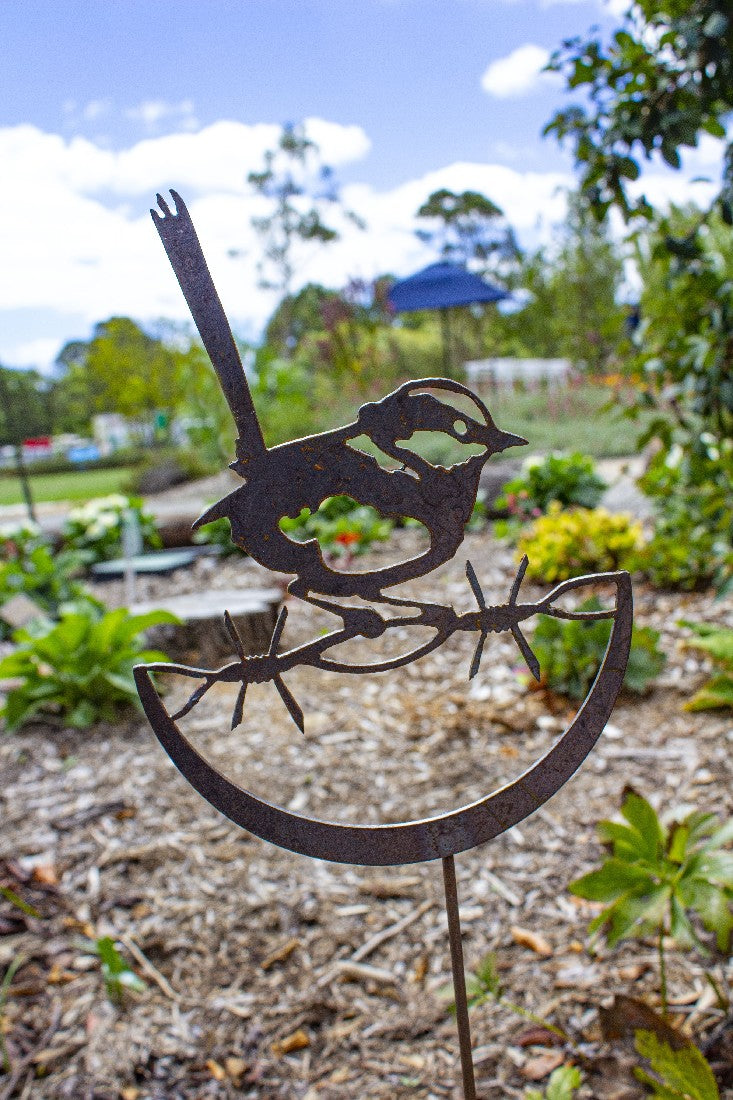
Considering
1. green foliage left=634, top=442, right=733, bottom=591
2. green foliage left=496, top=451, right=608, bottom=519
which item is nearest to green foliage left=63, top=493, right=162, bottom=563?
green foliage left=496, top=451, right=608, bottom=519

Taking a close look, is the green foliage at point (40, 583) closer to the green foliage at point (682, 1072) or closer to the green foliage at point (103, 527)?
the green foliage at point (103, 527)

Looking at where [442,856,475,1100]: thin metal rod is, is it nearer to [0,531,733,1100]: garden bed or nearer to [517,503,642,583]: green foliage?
[0,531,733,1100]: garden bed

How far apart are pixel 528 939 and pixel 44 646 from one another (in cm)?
194

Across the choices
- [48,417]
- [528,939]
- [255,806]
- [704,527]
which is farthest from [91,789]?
[48,417]

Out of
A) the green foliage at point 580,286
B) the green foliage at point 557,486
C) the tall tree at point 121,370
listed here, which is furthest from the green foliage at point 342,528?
the green foliage at point 580,286

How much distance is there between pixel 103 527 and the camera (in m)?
5.50

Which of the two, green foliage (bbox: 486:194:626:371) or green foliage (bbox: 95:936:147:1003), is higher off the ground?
green foliage (bbox: 486:194:626:371)

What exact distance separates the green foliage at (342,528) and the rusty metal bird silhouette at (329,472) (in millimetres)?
3816

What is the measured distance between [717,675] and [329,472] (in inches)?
74.9

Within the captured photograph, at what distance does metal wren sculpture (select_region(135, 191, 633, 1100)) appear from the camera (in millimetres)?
1001

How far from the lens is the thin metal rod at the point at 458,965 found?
110cm

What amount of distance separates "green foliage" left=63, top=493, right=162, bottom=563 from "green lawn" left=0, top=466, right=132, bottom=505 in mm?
Answer: 4608

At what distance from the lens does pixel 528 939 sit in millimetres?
1848

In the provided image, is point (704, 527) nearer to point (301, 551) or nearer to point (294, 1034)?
point (294, 1034)
